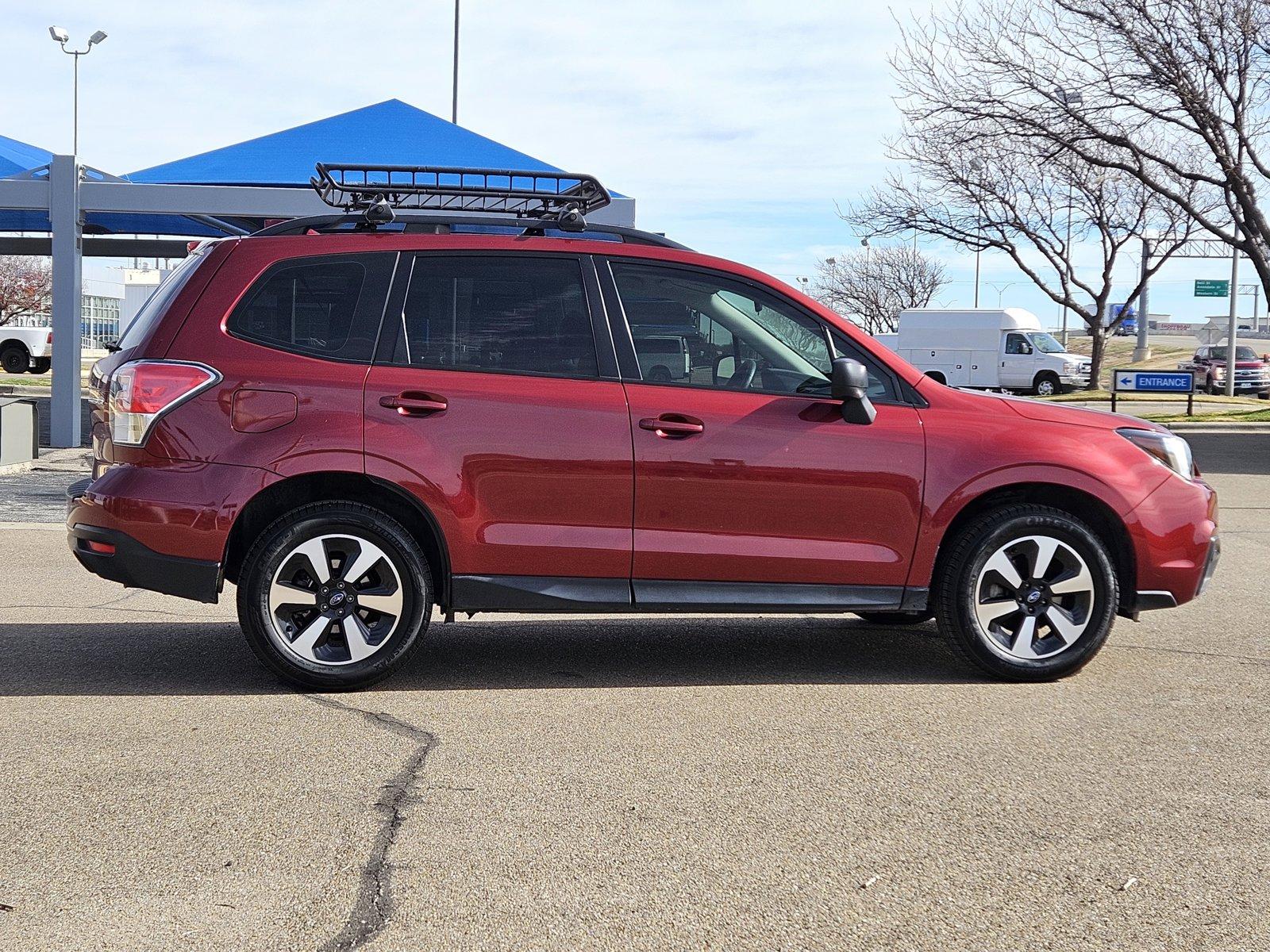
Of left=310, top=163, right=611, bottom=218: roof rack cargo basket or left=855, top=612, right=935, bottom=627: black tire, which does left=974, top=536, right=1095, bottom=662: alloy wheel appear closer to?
left=855, top=612, right=935, bottom=627: black tire

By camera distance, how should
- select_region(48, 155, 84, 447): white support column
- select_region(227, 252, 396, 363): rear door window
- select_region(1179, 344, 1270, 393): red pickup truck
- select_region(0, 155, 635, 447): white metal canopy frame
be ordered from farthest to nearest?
1. select_region(1179, 344, 1270, 393): red pickup truck
2. select_region(48, 155, 84, 447): white support column
3. select_region(0, 155, 635, 447): white metal canopy frame
4. select_region(227, 252, 396, 363): rear door window

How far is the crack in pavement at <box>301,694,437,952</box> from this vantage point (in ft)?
10.4

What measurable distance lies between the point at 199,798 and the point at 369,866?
801 millimetres

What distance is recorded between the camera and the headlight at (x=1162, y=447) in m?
5.90

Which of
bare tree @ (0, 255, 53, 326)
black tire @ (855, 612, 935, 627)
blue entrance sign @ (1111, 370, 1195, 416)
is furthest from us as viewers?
bare tree @ (0, 255, 53, 326)

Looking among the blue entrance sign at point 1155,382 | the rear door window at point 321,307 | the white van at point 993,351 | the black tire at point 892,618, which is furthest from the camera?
the white van at point 993,351

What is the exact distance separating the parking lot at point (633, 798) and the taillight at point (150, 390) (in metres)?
1.05

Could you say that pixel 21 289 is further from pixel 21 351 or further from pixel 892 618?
pixel 892 618

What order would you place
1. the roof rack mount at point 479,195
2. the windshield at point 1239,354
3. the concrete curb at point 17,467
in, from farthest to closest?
the windshield at point 1239,354 → the concrete curb at point 17,467 → the roof rack mount at point 479,195

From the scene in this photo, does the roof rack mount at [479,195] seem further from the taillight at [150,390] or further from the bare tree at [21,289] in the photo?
the bare tree at [21,289]

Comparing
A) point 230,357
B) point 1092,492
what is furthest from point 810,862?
point 230,357

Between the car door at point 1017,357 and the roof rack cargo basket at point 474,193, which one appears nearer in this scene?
the roof rack cargo basket at point 474,193

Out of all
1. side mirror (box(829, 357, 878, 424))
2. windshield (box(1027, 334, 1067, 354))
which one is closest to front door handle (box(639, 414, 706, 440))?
side mirror (box(829, 357, 878, 424))

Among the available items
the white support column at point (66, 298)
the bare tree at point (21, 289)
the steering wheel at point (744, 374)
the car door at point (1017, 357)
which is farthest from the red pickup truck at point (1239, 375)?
the bare tree at point (21, 289)
